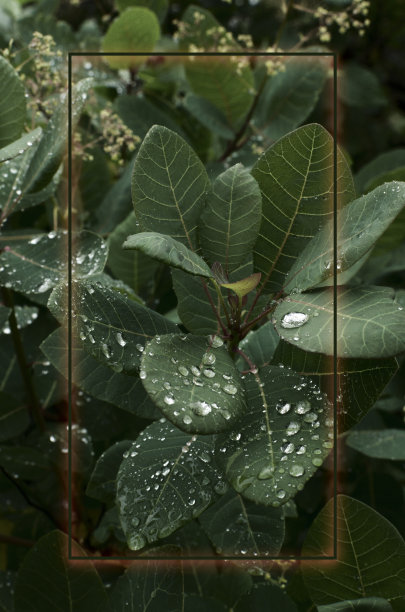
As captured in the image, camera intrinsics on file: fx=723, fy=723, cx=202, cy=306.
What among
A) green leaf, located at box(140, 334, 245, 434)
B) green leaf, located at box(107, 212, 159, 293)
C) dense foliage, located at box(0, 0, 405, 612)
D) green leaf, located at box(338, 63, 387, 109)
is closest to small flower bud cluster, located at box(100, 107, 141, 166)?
dense foliage, located at box(0, 0, 405, 612)

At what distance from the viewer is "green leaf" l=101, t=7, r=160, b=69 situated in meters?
1.39

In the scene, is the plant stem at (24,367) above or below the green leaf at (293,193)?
below

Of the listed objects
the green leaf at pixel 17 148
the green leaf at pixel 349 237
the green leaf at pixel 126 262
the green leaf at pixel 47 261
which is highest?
the green leaf at pixel 17 148

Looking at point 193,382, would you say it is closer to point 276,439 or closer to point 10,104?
point 276,439

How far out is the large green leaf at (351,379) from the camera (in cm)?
81

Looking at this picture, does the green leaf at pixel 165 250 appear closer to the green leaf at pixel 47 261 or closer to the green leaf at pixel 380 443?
the green leaf at pixel 47 261

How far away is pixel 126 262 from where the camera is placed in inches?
46.3

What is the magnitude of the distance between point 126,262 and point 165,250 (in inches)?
19.4

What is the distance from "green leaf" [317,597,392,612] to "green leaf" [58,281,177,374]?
38 cm

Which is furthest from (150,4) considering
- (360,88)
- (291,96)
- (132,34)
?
(360,88)

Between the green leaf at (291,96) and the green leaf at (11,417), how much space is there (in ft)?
2.32

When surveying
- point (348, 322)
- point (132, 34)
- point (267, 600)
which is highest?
point (132, 34)

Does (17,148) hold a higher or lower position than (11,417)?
higher

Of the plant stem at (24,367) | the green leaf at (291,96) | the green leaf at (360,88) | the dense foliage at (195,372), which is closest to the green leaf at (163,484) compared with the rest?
the dense foliage at (195,372)
